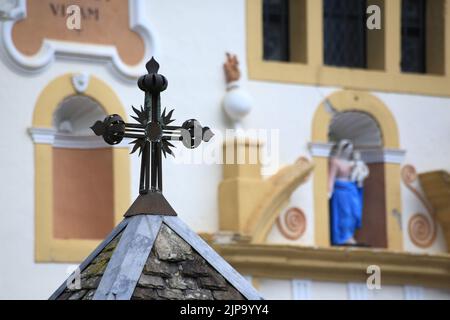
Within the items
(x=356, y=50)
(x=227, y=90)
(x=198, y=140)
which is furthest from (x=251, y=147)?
(x=198, y=140)

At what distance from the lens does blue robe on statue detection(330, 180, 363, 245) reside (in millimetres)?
22281

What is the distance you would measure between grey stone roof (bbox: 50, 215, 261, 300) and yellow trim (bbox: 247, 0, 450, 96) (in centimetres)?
1113

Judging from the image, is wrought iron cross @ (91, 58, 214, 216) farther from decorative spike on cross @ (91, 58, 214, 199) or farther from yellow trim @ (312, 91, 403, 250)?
yellow trim @ (312, 91, 403, 250)

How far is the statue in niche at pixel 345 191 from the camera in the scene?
73.1 ft

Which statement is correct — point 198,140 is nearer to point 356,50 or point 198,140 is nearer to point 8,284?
point 8,284

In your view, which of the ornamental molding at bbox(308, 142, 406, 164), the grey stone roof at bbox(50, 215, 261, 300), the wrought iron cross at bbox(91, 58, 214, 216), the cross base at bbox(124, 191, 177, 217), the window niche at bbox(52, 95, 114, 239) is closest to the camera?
the grey stone roof at bbox(50, 215, 261, 300)

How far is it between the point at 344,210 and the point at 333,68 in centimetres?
174

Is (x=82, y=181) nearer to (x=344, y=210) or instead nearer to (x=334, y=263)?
(x=334, y=263)

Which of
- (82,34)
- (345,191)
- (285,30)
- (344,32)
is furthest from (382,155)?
(82,34)

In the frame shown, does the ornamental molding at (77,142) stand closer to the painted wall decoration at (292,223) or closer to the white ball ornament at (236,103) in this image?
the white ball ornament at (236,103)

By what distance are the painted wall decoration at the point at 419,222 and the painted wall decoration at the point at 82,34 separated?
386 centimetres

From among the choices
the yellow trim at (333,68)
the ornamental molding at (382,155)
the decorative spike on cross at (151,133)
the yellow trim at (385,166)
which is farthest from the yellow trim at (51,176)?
the decorative spike on cross at (151,133)

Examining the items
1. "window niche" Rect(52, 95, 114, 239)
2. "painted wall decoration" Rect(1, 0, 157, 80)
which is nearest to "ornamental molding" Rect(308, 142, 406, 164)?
"painted wall decoration" Rect(1, 0, 157, 80)

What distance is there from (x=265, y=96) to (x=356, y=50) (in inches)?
68.0
